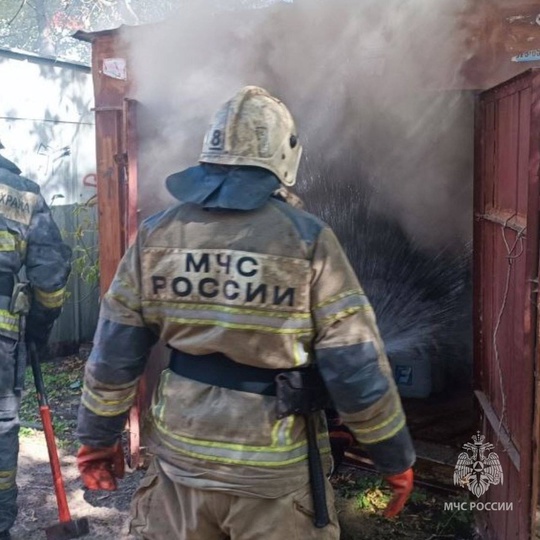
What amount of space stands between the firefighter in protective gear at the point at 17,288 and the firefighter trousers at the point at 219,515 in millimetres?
1779

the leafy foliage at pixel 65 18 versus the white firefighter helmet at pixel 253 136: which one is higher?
the leafy foliage at pixel 65 18

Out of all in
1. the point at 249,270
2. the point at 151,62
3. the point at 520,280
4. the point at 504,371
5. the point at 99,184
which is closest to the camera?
the point at 249,270

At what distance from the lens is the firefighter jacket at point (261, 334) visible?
2277 mm

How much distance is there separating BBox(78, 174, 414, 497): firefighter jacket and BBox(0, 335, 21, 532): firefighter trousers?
191 cm

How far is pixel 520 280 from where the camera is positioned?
2.82 metres

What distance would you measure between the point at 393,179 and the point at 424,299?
99cm

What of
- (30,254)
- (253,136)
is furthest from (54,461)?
(253,136)

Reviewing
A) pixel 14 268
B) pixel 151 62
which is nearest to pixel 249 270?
pixel 14 268

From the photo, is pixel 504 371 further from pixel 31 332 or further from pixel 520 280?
pixel 31 332

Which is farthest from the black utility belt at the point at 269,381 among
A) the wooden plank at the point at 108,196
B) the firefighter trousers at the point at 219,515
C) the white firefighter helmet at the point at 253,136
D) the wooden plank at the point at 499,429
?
the wooden plank at the point at 108,196

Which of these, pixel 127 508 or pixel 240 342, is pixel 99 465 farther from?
pixel 127 508

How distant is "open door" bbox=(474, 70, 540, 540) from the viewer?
2.61 meters

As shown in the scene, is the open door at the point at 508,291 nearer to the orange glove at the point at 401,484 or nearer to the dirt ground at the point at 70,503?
the orange glove at the point at 401,484

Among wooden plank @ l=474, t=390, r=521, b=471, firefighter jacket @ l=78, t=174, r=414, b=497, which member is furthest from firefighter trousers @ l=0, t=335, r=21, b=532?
wooden plank @ l=474, t=390, r=521, b=471
